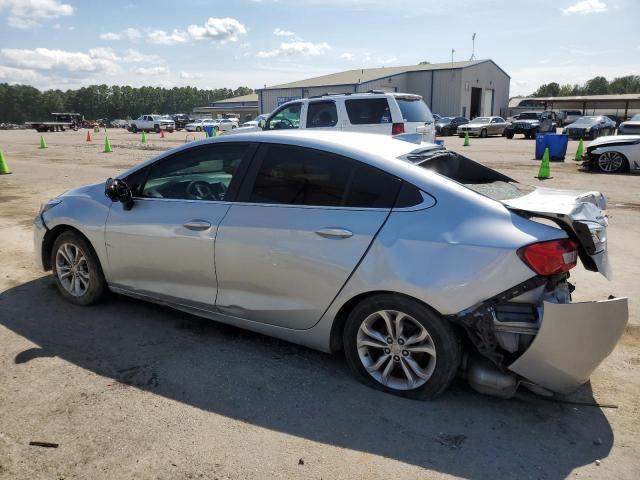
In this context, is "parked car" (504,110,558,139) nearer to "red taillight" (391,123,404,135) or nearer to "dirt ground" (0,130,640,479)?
"red taillight" (391,123,404,135)

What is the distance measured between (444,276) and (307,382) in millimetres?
1190

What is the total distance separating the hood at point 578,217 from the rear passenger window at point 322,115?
26.7ft

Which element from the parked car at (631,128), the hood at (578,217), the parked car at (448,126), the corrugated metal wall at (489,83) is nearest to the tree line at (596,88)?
the corrugated metal wall at (489,83)

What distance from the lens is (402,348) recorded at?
3094 mm

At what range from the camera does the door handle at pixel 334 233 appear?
312 cm

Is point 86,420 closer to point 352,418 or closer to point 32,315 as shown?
point 352,418

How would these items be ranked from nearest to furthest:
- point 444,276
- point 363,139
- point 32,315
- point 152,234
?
point 444,276 → point 363,139 → point 152,234 → point 32,315

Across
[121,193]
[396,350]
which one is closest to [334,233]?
[396,350]

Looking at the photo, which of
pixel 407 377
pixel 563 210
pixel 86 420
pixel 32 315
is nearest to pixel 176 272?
pixel 86 420

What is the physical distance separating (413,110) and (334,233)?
878 cm

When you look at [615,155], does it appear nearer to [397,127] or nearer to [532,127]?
[397,127]

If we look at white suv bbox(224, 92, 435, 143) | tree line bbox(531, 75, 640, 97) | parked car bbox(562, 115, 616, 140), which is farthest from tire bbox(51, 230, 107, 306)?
tree line bbox(531, 75, 640, 97)

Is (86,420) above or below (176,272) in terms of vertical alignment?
below

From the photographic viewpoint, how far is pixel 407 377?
3.15 metres
